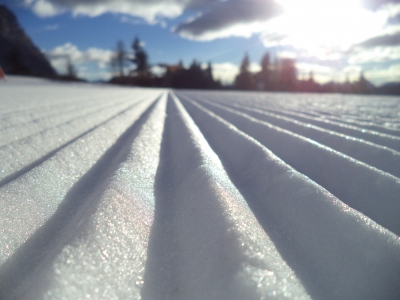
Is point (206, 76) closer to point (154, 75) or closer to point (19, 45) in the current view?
point (154, 75)

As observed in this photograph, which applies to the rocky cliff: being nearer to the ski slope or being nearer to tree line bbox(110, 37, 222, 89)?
tree line bbox(110, 37, 222, 89)

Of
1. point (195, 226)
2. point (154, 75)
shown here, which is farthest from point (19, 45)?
point (195, 226)

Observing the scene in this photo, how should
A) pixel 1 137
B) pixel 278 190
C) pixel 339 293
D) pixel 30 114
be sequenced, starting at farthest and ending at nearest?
pixel 30 114 < pixel 1 137 < pixel 278 190 < pixel 339 293

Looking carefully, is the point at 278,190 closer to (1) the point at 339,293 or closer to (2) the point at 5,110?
(1) the point at 339,293

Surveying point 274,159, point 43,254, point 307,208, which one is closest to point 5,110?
point 43,254

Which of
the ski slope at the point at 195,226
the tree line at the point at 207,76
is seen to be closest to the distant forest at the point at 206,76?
the tree line at the point at 207,76

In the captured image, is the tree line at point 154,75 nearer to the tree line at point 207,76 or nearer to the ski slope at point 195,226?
the tree line at point 207,76

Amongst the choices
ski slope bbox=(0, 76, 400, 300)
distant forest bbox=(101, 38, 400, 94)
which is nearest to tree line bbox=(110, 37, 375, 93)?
distant forest bbox=(101, 38, 400, 94)

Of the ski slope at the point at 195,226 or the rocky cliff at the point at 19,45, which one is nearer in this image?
the ski slope at the point at 195,226

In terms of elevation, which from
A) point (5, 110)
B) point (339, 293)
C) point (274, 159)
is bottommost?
point (339, 293)

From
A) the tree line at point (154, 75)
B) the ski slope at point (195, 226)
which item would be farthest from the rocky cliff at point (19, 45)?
the ski slope at point (195, 226)

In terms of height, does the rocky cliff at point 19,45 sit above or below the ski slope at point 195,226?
above
